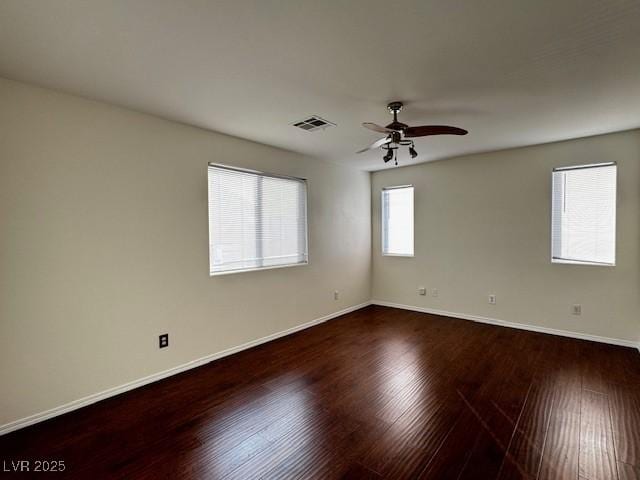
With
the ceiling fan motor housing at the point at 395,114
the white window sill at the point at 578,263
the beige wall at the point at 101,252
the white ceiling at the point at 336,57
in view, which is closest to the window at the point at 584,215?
the white window sill at the point at 578,263

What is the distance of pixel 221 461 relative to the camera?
1863 millimetres

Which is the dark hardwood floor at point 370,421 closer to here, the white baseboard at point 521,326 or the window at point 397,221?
the white baseboard at point 521,326

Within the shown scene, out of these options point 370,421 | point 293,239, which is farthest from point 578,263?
point 293,239

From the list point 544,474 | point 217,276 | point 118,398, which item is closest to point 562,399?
point 544,474

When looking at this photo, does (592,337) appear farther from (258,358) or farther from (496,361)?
(258,358)

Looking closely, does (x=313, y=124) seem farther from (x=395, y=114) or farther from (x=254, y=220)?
(x=254, y=220)

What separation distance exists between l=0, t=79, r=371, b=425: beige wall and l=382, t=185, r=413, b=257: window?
266 cm

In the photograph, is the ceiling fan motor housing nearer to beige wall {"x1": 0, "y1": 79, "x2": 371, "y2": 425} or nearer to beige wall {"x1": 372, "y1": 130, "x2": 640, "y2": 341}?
beige wall {"x1": 0, "y1": 79, "x2": 371, "y2": 425}

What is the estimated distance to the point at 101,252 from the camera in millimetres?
2566

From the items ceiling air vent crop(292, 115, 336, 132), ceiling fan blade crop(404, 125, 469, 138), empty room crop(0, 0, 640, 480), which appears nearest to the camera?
empty room crop(0, 0, 640, 480)

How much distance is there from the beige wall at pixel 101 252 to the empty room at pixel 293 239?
2 cm

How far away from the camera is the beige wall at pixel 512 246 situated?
353 centimetres

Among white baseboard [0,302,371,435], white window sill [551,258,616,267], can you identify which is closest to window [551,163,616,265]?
white window sill [551,258,616,267]

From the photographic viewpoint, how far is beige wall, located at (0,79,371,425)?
86.7 inches
